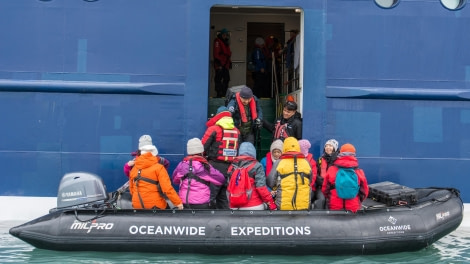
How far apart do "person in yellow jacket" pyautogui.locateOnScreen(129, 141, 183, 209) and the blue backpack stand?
1.59m

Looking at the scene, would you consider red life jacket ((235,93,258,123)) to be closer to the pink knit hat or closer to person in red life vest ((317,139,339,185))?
the pink knit hat

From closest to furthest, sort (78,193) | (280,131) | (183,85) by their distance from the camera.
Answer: (78,193), (183,85), (280,131)

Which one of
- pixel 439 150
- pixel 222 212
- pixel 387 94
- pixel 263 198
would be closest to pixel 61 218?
pixel 222 212

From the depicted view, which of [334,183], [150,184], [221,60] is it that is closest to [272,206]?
[334,183]

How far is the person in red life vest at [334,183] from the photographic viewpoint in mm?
5195

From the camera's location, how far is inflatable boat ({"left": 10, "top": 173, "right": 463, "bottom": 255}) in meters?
5.00

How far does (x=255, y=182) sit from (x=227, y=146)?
2.69 ft

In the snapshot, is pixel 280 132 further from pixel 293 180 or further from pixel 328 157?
pixel 293 180

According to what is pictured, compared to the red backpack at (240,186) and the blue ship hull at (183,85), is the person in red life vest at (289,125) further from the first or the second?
the red backpack at (240,186)

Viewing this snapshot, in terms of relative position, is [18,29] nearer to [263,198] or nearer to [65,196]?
[65,196]

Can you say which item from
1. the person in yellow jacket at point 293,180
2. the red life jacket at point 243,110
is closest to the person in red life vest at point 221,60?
the red life jacket at point 243,110

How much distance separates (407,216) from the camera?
206 inches

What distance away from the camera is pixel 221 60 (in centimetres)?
884

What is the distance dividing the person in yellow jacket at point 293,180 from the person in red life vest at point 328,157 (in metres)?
0.62
